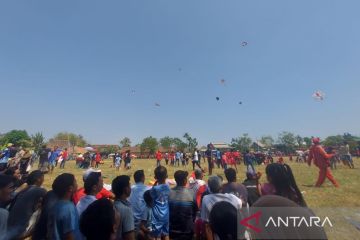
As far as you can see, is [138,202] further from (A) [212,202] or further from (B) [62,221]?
(B) [62,221]

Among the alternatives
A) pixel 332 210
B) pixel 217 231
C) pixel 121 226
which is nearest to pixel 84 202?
pixel 121 226

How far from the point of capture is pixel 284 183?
303cm

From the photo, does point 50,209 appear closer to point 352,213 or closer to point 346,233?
point 346,233

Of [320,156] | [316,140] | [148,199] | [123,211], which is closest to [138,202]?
[148,199]

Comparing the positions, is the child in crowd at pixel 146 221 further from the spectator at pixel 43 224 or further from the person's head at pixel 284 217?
the person's head at pixel 284 217

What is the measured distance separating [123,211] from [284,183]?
7.14 feet

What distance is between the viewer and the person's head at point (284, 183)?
117 inches

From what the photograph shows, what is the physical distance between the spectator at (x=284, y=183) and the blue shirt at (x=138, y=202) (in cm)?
269

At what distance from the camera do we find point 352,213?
23.1 ft

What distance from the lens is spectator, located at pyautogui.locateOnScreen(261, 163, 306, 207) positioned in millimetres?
2975

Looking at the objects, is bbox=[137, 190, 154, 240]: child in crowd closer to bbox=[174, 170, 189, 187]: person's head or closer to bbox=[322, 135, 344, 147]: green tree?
bbox=[174, 170, 189, 187]: person's head

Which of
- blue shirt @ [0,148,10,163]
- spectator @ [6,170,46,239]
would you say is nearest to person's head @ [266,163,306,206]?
spectator @ [6,170,46,239]

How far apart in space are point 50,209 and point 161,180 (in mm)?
2327

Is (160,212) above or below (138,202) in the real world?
below
